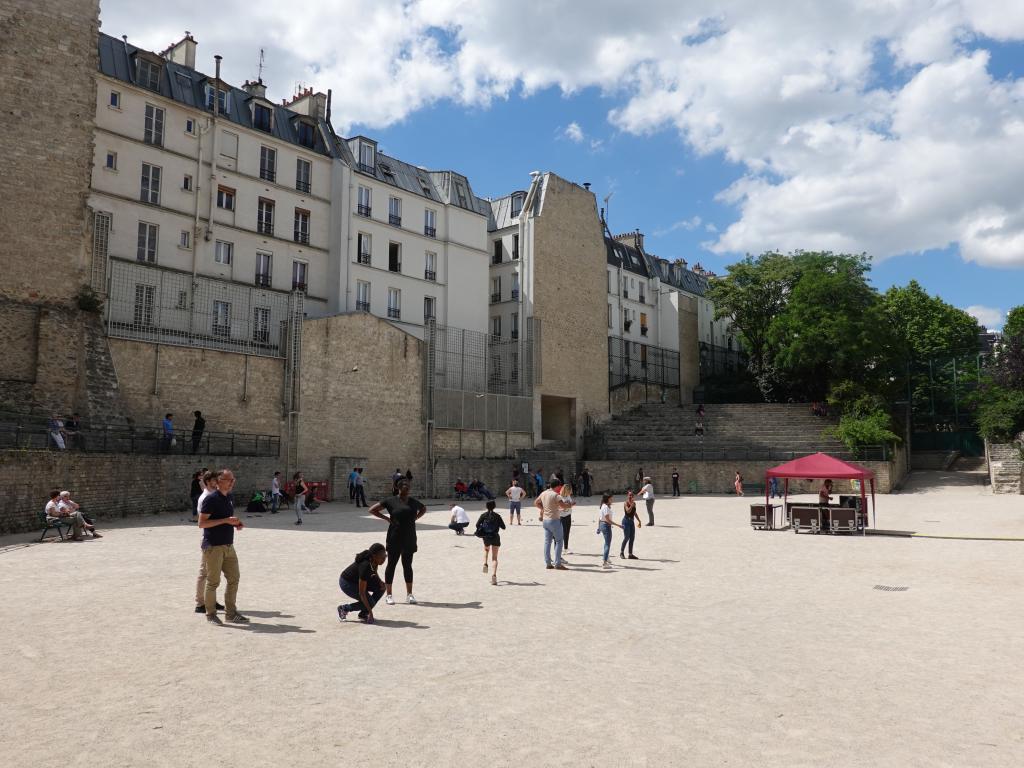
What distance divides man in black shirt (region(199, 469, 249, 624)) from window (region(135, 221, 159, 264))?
81.6 feet

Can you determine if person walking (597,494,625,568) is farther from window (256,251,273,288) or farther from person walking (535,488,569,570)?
window (256,251,273,288)

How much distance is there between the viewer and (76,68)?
24000 mm

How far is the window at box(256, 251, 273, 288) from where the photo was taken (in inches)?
1315

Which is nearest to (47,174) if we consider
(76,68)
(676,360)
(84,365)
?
(76,68)

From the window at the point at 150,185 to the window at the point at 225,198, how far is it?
2.49 metres

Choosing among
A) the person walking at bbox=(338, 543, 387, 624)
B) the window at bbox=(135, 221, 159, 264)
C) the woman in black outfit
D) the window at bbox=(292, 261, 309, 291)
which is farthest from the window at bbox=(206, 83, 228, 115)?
the person walking at bbox=(338, 543, 387, 624)

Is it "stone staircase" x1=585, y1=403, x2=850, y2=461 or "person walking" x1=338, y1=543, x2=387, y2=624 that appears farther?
"stone staircase" x1=585, y1=403, x2=850, y2=461

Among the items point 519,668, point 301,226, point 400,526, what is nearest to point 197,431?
point 301,226

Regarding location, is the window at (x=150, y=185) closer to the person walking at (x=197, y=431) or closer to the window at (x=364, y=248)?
the window at (x=364, y=248)

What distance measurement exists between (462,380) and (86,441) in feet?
61.4

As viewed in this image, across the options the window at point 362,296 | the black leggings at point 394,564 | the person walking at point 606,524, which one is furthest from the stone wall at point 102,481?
the person walking at point 606,524

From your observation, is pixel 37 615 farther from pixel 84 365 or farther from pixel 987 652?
pixel 84 365

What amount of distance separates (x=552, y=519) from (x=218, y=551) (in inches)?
235

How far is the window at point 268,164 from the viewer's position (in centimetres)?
3397
